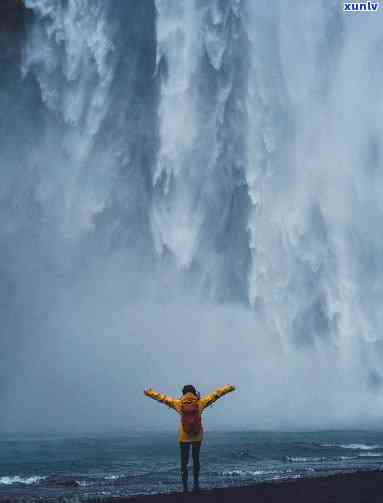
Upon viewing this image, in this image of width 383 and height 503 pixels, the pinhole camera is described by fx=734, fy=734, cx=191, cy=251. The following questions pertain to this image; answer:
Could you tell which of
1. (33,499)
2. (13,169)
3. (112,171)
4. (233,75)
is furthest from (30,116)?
(33,499)

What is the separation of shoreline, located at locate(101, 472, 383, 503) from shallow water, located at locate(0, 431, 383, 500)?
456cm

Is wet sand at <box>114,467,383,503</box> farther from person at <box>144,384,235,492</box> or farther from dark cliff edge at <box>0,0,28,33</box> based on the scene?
dark cliff edge at <box>0,0,28,33</box>

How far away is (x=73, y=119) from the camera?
41.3m

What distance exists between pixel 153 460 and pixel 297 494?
643 inches

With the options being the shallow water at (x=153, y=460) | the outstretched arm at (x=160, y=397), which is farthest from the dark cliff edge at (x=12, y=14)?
the outstretched arm at (x=160, y=397)

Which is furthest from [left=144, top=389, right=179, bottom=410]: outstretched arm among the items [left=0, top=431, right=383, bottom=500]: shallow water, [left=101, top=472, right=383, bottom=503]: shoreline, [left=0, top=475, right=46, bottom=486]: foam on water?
[left=0, top=475, right=46, bottom=486]: foam on water

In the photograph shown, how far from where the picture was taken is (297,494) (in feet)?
37.2

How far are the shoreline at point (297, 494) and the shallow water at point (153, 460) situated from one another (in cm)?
456

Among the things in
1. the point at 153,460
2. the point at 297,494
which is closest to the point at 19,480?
the point at 153,460

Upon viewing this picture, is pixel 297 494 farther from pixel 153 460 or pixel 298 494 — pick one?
pixel 153 460

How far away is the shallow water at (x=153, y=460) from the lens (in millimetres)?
18531

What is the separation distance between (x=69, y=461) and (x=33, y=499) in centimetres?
1150

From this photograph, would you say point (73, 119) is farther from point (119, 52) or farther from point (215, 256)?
point (215, 256)

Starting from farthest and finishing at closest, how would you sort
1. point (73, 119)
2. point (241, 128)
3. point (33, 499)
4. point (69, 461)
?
point (241, 128)
point (73, 119)
point (69, 461)
point (33, 499)
